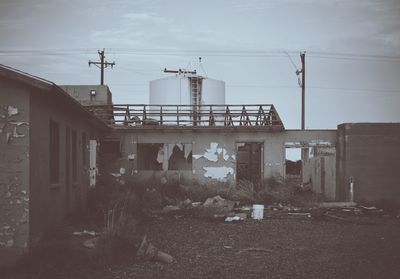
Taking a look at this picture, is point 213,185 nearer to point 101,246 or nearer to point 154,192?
point 154,192

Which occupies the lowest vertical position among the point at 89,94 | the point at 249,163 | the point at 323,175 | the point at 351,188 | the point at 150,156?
the point at 351,188

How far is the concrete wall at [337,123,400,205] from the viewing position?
62.8 ft

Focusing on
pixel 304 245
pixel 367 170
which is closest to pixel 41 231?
pixel 304 245

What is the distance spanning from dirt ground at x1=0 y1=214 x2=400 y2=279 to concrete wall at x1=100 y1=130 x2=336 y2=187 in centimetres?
690

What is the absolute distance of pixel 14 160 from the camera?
8625mm

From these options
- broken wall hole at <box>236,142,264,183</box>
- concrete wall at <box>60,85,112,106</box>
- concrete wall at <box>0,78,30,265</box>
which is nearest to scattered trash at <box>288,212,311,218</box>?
broken wall hole at <box>236,142,264,183</box>

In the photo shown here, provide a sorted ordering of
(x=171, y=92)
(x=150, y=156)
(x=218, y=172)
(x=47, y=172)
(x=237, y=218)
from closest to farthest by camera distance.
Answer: (x=47, y=172) → (x=237, y=218) → (x=218, y=172) → (x=150, y=156) → (x=171, y=92)

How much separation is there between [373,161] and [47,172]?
1323cm

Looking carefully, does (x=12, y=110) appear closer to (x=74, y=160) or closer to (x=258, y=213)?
(x=74, y=160)

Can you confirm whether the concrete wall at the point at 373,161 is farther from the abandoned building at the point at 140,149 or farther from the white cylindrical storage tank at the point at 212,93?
the white cylindrical storage tank at the point at 212,93

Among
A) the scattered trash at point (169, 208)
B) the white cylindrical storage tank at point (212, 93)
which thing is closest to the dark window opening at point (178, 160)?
the white cylindrical storage tank at point (212, 93)

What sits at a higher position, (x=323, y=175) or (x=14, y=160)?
(x=14, y=160)

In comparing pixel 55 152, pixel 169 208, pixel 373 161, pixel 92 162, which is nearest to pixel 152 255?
pixel 55 152

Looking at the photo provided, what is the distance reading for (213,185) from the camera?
67.8 ft
